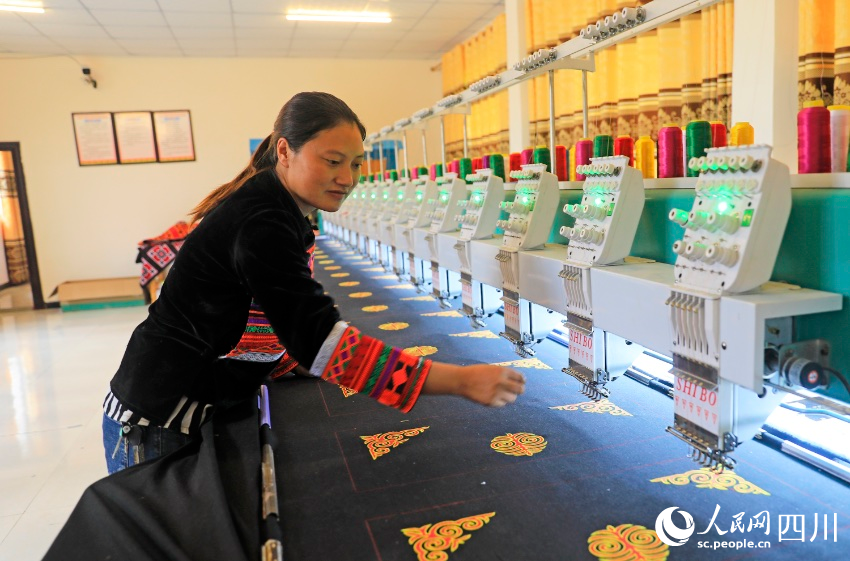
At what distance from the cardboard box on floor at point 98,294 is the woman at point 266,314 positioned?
7.21 meters

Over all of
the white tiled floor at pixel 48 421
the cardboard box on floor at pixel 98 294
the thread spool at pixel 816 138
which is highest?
the thread spool at pixel 816 138

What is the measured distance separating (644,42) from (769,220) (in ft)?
11.2

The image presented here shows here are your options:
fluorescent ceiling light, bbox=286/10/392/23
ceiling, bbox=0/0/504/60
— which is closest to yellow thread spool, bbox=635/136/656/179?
ceiling, bbox=0/0/504/60

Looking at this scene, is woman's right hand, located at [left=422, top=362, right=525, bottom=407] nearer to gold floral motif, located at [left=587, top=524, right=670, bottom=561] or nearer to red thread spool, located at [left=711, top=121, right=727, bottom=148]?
gold floral motif, located at [left=587, top=524, right=670, bottom=561]

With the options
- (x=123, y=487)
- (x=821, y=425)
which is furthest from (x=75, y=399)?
(x=821, y=425)

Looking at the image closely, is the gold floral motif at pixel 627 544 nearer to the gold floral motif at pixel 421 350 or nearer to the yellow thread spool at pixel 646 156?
the yellow thread spool at pixel 646 156

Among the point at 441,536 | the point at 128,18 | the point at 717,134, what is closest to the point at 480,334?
the point at 717,134

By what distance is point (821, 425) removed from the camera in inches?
47.8

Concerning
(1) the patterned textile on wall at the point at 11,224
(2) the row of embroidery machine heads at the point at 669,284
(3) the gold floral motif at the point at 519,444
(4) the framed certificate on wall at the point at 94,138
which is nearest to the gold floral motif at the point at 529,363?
(2) the row of embroidery machine heads at the point at 669,284

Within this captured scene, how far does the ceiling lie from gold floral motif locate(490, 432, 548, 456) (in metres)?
5.36

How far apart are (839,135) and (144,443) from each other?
137 centimetres

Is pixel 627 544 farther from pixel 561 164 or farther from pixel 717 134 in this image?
pixel 561 164

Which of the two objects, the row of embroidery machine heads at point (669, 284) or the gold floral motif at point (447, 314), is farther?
the gold floral motif at point (447, 314)

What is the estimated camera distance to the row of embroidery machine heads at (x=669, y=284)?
901mm
